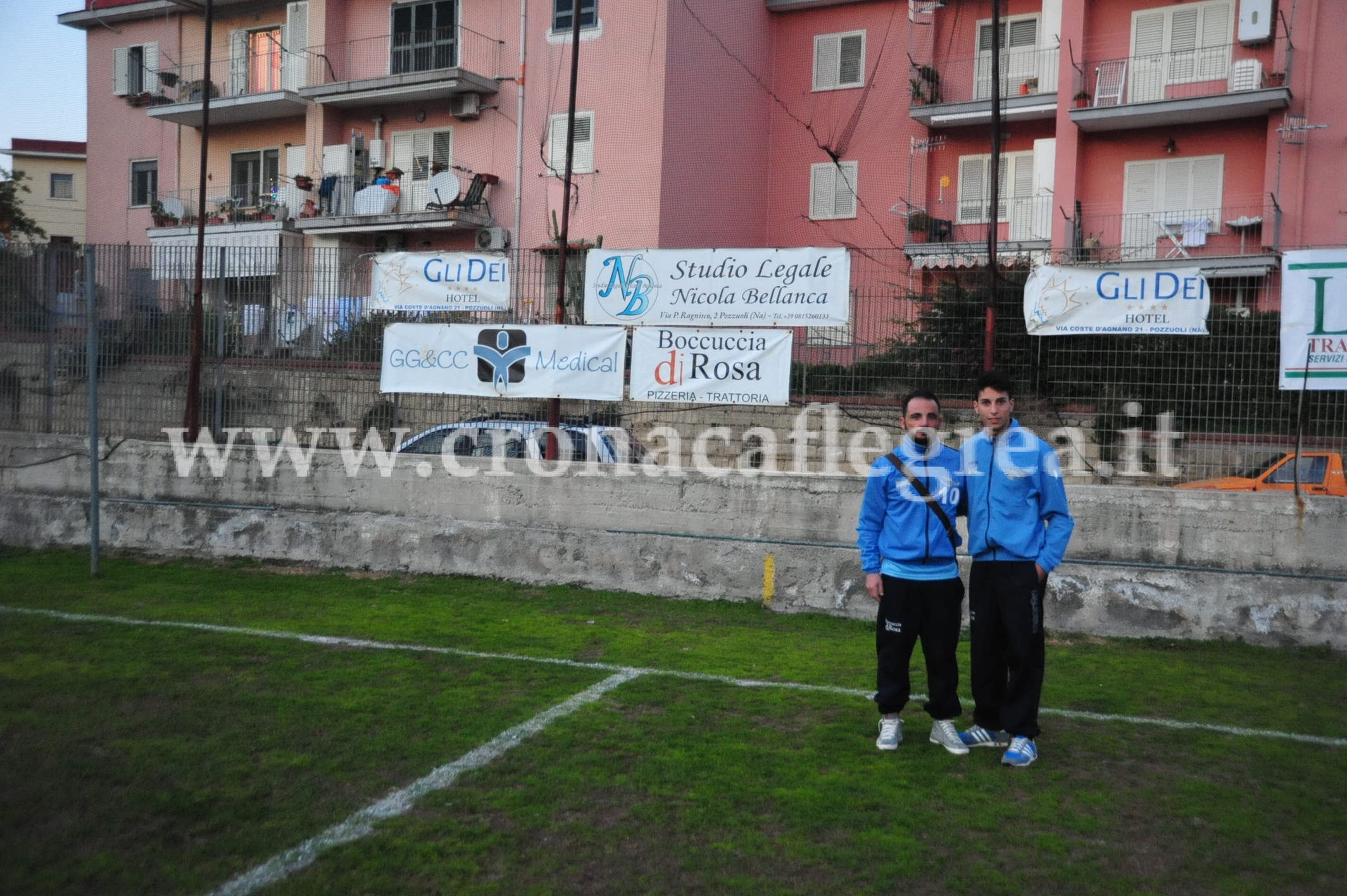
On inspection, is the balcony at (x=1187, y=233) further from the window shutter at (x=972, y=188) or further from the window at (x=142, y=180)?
the window at (x=142, y=180)

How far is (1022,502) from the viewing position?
17.7 ft

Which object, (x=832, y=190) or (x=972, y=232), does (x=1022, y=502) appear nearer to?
(x=972, y=232)

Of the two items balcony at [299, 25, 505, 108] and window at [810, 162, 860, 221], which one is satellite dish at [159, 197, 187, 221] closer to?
balcony at [299, 25, 505, 108]

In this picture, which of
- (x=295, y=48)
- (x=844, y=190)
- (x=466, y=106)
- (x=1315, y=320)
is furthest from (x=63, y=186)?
(x=1315, y=320)

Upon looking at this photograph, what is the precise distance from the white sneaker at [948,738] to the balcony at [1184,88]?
65.5 ft

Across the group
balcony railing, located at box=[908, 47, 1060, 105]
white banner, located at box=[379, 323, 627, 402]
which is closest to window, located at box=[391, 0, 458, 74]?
balcony railing, located at box=[908, 47, 1060, 105]

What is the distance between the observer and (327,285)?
1118 centimetres

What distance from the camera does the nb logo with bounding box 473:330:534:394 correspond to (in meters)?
10.7

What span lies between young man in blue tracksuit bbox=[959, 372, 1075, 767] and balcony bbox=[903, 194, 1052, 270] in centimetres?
1778

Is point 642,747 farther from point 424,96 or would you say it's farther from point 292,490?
point 424,96

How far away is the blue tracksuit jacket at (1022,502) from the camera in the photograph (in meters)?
5.39

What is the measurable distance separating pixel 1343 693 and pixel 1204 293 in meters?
3.34

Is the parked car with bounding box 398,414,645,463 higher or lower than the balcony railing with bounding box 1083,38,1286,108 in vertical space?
lower

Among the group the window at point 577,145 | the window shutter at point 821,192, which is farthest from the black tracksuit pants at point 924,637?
the window shutter at point 821,192
